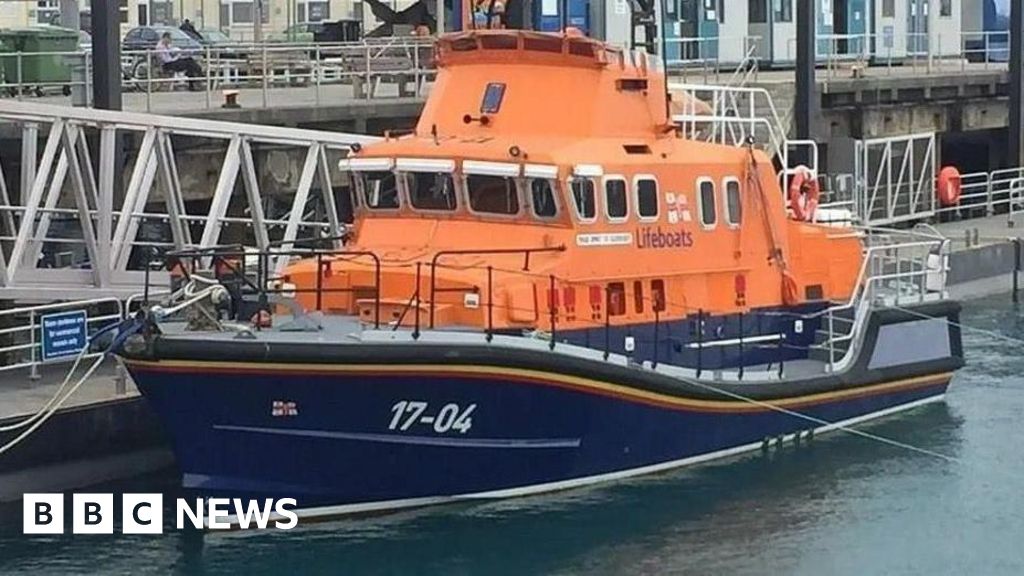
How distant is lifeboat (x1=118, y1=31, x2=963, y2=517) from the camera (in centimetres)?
1470

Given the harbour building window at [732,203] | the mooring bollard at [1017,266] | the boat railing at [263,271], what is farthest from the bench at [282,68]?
the boat railing at [263,271]

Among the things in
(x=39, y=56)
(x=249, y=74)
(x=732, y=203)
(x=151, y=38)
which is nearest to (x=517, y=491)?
(x=732, y=203)

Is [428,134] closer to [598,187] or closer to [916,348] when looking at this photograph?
[598,187]

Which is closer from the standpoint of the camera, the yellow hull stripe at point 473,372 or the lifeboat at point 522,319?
the yellow hull stripe at point 473,372

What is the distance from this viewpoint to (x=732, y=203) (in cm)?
1748

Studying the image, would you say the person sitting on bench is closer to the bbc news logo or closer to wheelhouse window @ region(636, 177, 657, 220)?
wheelhouse window @ region(636, 177, 657, 220)

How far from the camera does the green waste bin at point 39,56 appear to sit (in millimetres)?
26047

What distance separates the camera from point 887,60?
4147 cm

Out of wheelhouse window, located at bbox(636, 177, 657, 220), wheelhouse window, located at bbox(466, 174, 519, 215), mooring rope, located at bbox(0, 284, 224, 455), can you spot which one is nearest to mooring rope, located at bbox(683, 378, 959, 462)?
wheelhouse window, located at bbox(636, 177, 657, 220)

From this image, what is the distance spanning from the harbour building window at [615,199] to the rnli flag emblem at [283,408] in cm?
311

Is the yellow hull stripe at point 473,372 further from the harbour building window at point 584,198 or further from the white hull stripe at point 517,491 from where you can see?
the harbour building window at point 584,198

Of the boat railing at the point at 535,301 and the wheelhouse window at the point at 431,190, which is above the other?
the wheelhouse window at the point at 431,190

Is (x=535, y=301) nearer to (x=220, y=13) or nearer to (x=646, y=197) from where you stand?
(x=646, y=197)

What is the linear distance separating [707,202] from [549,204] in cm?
181
